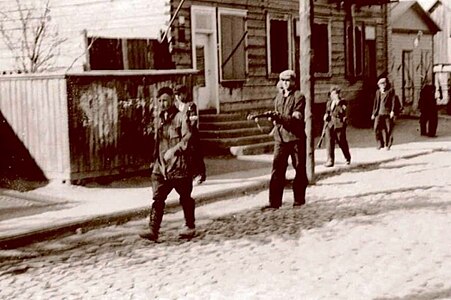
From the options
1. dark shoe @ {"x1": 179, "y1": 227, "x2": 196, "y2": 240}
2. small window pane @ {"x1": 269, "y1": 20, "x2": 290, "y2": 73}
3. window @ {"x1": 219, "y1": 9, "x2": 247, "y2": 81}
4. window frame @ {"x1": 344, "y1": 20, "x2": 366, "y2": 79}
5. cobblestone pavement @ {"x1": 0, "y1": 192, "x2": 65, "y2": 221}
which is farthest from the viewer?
window frame @ {"x1": 344, "y1": 20, "x2": 366, "y2": 79}

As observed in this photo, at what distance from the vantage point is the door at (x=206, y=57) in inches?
755

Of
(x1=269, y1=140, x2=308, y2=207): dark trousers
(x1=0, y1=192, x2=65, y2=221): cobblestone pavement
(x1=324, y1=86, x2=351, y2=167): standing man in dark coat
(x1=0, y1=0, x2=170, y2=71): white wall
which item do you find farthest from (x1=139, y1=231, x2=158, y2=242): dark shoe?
(x1=0, y1=0, x2=170, y2=71): white wall

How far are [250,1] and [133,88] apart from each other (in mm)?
8259

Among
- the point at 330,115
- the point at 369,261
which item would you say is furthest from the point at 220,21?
the point at 369,261

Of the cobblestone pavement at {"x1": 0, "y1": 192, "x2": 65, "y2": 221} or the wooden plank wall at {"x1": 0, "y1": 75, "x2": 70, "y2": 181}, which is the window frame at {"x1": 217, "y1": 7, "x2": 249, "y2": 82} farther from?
the cobblestone pavement at {"x1": 0, "y1": 192, "x2": 65, "y2": 221}

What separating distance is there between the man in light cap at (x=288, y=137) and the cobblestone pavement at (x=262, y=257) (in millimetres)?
250

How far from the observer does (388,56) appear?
29375 millimetres

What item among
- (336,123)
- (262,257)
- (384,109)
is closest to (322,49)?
(384,109)

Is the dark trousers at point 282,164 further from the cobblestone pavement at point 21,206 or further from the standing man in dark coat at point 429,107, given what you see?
the standing man in dark coat at point 429,107

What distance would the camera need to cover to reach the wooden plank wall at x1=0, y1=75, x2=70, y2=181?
12.8 metres

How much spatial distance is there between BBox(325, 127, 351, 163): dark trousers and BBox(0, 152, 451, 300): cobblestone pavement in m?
3.96

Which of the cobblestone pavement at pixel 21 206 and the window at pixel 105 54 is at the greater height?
the window at pixel 105 54

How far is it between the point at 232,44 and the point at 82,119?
8.19 m

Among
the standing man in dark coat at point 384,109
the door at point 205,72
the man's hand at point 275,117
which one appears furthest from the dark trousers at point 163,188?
the door at point 205,72
